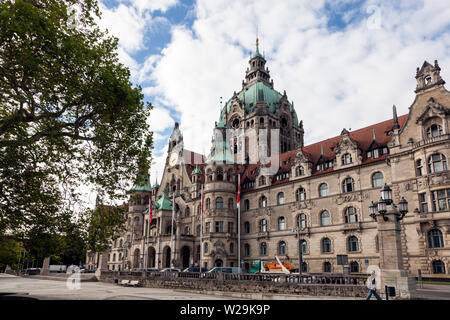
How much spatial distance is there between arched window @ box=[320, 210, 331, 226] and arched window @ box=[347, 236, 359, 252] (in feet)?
10.8

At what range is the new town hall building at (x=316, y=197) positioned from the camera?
109 feet

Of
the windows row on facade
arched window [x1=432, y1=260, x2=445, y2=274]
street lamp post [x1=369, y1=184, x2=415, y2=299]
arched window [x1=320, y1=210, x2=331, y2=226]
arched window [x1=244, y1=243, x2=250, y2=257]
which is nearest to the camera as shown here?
street lamp post [x1=369, y1=184, x2=415, y2=299]

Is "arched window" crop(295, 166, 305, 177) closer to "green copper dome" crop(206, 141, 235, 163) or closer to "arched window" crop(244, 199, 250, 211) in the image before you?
"arched window" crop(244, 199, 250, 211)

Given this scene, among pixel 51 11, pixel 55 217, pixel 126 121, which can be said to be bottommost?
pixel 55 217

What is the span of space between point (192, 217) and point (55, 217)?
41.9 m

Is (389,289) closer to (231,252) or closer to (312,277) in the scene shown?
(312,277)

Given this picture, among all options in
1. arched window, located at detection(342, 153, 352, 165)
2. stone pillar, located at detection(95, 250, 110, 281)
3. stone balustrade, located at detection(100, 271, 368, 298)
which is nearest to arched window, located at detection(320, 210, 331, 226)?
arched window, located at detection(342, 153, 352, 165)

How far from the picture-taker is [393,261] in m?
19.4

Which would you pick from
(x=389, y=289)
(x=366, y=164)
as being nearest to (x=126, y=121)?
(x=389, y=289)

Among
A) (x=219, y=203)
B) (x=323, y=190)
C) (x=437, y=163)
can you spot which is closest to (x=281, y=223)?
(x=323, y=190)

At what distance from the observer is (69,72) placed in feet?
51.1

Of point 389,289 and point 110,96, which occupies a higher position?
point 110,96

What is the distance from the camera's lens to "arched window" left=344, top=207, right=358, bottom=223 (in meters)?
40.0

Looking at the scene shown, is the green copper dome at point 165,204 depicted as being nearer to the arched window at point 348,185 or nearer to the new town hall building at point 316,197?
the new town hall building at point 316,197
